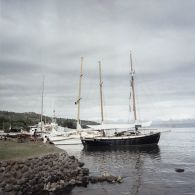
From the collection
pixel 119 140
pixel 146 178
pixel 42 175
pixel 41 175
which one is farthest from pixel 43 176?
pixel 119 140

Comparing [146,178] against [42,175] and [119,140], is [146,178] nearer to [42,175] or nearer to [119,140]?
[42,175]

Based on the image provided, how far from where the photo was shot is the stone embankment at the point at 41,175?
2691 cm

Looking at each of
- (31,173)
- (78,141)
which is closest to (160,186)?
(31,173)

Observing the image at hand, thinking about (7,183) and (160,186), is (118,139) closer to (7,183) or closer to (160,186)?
(160,186)

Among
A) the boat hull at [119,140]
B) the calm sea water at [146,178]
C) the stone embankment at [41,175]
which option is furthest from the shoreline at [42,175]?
the boat hull at [119,140]

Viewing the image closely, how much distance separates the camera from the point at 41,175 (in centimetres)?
2989

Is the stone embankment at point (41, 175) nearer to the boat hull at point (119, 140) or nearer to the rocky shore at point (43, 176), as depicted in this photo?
the rocky shore at point (43, 176)

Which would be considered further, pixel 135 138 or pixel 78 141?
pixel 78 141

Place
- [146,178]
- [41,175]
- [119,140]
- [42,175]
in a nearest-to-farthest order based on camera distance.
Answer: [41,175] → [42,175] → [146,178] → [119,140]

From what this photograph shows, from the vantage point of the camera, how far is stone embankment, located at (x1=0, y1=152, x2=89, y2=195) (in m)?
26.9

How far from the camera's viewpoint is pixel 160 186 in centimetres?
3431

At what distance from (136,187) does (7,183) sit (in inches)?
521

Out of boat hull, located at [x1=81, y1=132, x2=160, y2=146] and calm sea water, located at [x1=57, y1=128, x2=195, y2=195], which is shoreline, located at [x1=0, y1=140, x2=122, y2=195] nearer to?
calm sea water, located at [x1=57, y1=128, x2=195, y2=195]

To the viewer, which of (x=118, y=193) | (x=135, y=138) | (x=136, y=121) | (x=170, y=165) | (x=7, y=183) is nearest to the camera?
(x=7, y=183)
